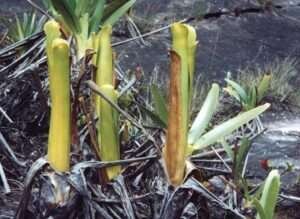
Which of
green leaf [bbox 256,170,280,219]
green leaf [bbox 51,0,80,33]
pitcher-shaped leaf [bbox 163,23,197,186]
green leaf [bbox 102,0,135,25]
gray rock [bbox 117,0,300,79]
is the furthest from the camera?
gray rock [bbox 117,0,300,79]

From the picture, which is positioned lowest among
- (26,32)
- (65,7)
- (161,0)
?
(65,7)

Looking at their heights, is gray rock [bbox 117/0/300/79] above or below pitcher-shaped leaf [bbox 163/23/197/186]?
above

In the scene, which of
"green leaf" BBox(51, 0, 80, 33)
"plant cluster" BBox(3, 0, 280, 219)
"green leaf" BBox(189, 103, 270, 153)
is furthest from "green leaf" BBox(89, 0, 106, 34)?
"green leaf" BBox(189, 103, 270, 153)

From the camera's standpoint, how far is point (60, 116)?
4.23 feet

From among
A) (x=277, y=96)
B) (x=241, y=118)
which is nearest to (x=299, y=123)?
(x=277, y=96)

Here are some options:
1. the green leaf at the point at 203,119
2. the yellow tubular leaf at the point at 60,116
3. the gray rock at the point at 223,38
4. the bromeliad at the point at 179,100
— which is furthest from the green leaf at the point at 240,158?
the gray rock at the point at 223,38

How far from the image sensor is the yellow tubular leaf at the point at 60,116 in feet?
4.11

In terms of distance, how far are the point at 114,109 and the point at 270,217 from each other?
347 mm

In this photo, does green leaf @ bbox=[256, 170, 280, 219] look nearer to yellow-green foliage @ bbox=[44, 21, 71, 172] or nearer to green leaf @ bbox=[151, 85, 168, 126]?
green leaf @ bbox=[151, 85, 168, 126]

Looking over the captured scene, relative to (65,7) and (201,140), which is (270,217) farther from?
(65,7)

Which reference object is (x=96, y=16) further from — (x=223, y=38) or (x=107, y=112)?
(x=223, y=38)

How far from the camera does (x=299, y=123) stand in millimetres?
3426

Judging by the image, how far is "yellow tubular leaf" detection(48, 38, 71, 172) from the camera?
49.3 inches

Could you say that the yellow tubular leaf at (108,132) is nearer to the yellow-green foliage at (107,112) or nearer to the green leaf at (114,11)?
the yellow-green foliage at (107,112)
